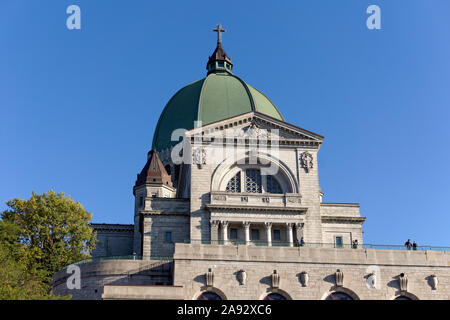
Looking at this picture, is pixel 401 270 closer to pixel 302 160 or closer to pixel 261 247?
pixel 261 247

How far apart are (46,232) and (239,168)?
63.2ft

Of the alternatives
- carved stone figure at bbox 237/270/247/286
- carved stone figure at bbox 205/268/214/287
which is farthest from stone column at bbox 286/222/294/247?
carved stone figure at bbox 205/268/214/287

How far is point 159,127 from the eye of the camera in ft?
295

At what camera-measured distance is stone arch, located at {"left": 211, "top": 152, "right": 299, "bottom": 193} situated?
61.0 m

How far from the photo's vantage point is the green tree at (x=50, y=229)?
60.5 metres

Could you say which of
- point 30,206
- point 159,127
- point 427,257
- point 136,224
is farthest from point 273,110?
point 427,257

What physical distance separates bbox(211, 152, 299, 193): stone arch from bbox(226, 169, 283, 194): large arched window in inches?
18.7

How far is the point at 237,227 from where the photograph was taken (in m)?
60.3

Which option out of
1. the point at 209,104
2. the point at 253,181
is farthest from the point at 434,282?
the point at 209,104

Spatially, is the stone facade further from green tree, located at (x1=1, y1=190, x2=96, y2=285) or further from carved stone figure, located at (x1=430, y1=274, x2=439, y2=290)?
green tree, located at (x1=1, y1=190, x2=96, y2=285)

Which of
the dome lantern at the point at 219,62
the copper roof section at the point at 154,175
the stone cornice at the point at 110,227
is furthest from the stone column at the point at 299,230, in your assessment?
the dome lantern at the point at 219,62
